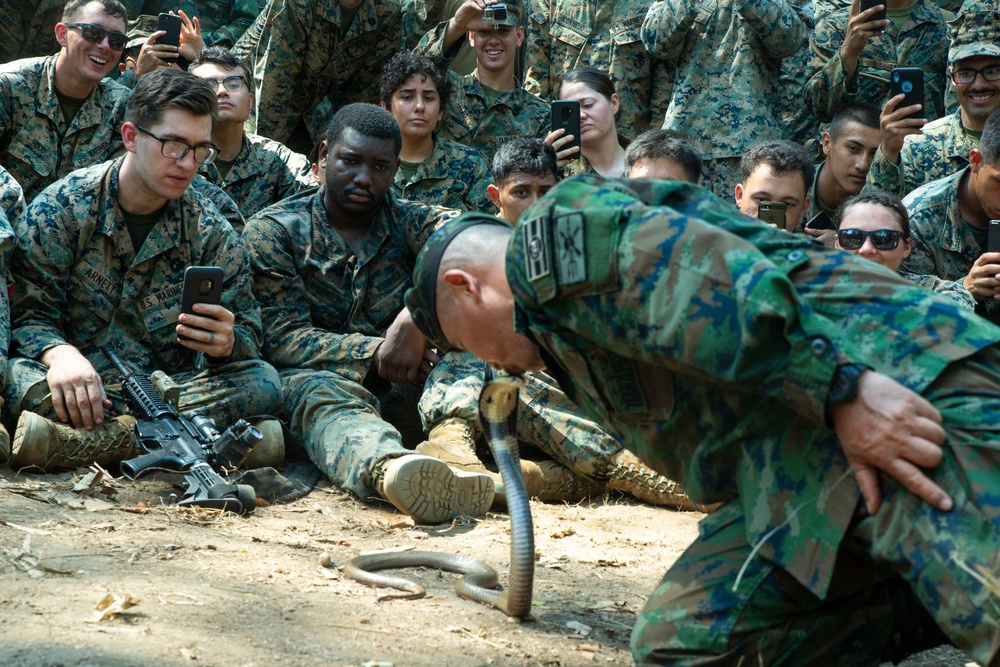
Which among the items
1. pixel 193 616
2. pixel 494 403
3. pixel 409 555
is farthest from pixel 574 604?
pixel 193 616

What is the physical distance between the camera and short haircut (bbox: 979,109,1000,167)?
17.9ft

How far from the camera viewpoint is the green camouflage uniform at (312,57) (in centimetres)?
772

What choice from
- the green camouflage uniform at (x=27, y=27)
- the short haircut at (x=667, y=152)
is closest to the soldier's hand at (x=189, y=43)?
the green camouflage uniform at (x=27, y=27)


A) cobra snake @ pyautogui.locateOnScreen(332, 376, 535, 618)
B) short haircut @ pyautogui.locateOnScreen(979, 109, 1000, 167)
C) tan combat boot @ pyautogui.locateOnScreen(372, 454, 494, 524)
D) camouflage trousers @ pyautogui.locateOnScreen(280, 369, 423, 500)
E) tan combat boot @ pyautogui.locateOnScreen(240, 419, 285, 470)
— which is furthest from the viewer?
short haircut @ pyautogui.locateOnScreen(979, 109, 1000, 167)

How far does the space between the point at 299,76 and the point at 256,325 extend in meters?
3.02

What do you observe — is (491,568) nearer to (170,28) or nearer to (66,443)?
(66,443)

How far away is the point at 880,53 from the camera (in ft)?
23.5

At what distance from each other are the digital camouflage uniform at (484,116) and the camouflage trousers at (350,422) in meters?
2.26

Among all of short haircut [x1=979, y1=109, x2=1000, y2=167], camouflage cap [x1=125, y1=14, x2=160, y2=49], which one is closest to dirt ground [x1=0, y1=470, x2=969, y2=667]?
short haircut [x1=979, y1=109, x2=1000, y2=167]

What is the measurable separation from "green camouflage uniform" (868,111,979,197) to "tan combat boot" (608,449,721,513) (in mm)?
2343

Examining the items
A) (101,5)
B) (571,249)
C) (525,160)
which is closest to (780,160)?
(525,160)

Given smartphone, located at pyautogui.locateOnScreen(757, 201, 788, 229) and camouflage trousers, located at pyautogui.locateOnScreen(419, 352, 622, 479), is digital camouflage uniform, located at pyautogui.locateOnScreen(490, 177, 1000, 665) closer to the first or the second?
camouflage trousers, located at pyautogui.locateOnScreen(419, 352, 622, 479)

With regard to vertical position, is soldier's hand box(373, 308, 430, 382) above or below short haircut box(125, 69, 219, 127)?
below

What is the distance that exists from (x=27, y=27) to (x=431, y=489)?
5.92 m
